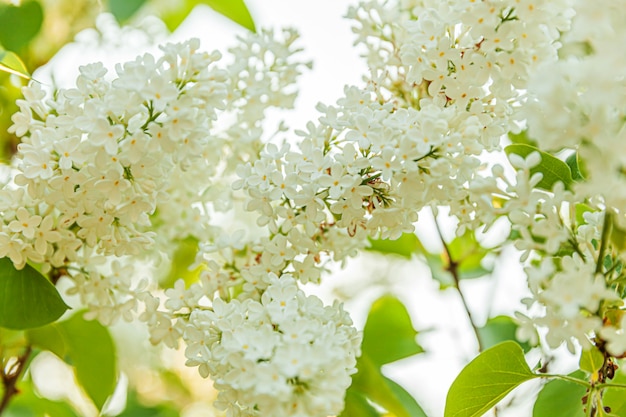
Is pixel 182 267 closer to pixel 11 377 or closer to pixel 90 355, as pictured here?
pixel 90 355

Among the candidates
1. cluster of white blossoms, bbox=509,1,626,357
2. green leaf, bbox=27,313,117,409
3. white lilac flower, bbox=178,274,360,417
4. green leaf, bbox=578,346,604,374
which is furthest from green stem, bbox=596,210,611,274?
green leaf, bbox=27,313,117,409

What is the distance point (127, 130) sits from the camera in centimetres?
78

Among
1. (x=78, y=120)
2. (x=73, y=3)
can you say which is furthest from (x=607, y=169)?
(x=73, y=3)

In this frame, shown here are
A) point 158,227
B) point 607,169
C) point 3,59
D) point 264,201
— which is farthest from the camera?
point 158,227

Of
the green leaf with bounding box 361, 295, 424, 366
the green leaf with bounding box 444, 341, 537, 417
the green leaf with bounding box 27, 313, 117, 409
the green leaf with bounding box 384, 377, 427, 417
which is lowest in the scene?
the green leaf with bounding box 27, 313, 117, 409

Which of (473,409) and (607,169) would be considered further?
(473,409)

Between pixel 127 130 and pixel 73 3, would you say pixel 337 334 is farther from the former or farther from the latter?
pixel 73 3

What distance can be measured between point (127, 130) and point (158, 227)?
0.33 meters

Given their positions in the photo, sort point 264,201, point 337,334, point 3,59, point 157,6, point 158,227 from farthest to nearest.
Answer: point 157,6, point 158,227, point 3,59, point 264,201, point 337,334

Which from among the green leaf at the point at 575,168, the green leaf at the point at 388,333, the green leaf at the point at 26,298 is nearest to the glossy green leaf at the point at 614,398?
the green leaf at the point at 575,168

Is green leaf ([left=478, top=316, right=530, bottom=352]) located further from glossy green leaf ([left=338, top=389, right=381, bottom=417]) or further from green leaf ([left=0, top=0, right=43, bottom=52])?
green leaf ([left=0, top=0, right=43, bottom=52])

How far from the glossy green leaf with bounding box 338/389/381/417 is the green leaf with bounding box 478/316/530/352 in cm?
21

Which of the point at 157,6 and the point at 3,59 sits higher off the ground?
the point at 3,59

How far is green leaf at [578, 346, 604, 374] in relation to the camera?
0.76m
